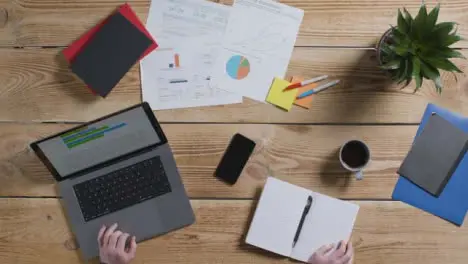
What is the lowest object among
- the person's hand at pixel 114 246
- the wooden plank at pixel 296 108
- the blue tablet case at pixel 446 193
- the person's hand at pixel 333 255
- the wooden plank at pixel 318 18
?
the person's hand at pixel 114 246

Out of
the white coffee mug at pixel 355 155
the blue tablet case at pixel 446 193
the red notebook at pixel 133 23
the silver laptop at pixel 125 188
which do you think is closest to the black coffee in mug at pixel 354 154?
the white coffee mug at pixel 355 155

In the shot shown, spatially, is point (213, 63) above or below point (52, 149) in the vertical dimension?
above

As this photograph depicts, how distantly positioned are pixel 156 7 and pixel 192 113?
0.84ft

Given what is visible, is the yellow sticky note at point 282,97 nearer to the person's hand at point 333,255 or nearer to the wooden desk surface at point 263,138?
the wooden desk surface at point 263,138

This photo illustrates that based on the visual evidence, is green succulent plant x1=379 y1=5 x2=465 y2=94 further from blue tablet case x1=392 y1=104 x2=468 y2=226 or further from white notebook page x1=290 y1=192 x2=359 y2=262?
white notebook page x1=290 y1=192 x2=359 y2=262

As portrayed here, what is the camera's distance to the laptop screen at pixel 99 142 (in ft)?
3.63

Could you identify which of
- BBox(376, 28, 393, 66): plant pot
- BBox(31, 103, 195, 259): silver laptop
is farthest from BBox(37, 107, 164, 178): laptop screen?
BBox(376, 28, 393, 66): plant pot

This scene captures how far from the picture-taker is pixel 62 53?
1205 mm

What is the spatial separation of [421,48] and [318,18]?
251 millimetres

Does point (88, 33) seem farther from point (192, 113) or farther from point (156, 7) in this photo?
point (192, 113)

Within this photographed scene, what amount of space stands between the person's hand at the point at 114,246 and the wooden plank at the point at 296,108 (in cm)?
26

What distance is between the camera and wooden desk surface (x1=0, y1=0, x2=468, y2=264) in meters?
1.20

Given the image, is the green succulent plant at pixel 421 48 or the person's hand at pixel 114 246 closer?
the green succulent plant at pixel 421 48

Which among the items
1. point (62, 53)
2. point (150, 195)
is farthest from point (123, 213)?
point (62, 53)
